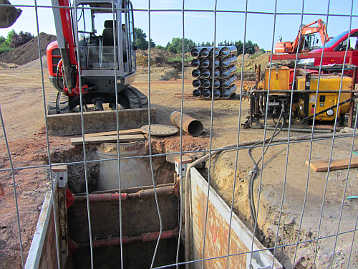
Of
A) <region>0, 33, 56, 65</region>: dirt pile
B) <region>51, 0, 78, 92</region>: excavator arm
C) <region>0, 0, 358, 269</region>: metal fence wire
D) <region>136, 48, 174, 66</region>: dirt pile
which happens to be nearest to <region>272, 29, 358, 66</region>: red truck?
<region>0, 0, 358, 269</region>: metal fence wire

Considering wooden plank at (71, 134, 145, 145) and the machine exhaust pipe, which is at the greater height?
the machine exhaust pipe

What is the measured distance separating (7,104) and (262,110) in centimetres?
986

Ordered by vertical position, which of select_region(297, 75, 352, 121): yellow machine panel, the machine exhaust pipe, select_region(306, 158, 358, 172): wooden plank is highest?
the machine exhaust pipe

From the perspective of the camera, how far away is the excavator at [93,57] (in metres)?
6.50

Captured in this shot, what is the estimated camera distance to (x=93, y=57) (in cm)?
732

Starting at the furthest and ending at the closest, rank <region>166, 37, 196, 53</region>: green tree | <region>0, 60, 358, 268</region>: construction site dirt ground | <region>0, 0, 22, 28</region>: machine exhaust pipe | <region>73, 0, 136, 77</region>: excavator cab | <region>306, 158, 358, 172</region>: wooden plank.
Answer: <region>73, 0, 136, 77</region>: excavator cab < <region>306, 158, 358, 172</region>: wooden plank < <region>0, 60, 358, 268</region>: construction site dirt ground < <region>166, 37, 196, 53</region>: green tree < <region>0, 0, 22, 28</region>: machine exhaust pipe

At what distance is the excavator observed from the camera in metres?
6.50

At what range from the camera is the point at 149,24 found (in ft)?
5.50

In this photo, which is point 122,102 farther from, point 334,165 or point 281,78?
point 334,165

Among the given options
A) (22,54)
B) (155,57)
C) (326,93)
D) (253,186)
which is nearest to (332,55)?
(326,93)

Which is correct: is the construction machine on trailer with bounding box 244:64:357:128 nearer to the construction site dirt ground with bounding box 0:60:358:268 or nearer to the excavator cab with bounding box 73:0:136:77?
the construction site dirt ground with bounding box 0:60:358:268

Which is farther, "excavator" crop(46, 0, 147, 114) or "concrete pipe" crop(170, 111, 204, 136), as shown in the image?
A: "excavator" crop(46, 0, 147, 114)

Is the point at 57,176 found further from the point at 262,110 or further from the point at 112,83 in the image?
the point at 262,110

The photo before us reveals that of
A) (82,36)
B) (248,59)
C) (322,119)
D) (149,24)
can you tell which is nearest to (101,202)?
(149,24)
